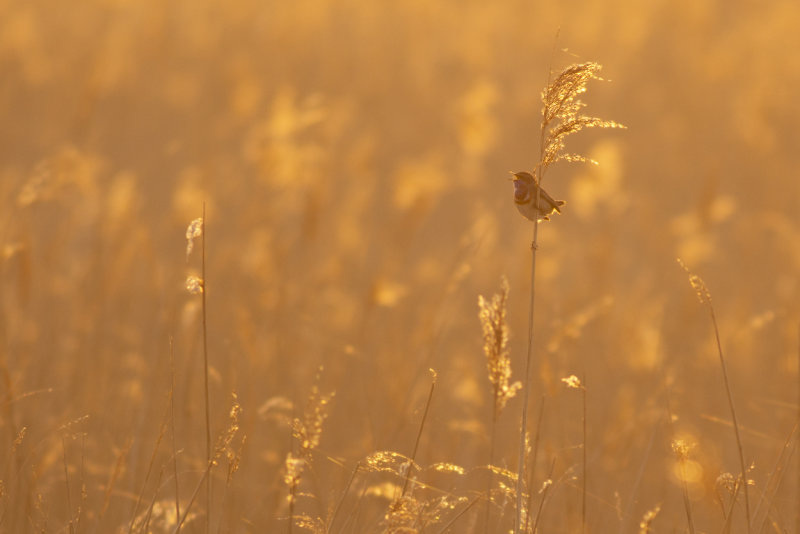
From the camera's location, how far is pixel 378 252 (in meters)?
6.73

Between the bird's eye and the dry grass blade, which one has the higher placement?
the dry grass blade

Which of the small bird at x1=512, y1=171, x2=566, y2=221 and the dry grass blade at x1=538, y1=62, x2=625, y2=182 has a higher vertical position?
the dry grass blade at x1=538, y1=62, x2=625, y2=182

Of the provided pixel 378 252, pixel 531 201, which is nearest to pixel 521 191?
pixel 531 201

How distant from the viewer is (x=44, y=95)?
8.70 m

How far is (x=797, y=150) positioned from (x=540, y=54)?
323 cm

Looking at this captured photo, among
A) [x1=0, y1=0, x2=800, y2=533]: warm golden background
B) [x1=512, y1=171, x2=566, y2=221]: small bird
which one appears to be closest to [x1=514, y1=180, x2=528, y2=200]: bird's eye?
[x1=512, y1=171, x2=566, y2=221]: small bird

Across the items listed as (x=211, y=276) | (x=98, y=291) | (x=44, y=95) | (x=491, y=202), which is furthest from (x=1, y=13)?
(x=98, y=291)

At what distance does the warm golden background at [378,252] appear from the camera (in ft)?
9.44

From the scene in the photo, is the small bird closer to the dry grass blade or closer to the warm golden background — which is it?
the dry grass blade

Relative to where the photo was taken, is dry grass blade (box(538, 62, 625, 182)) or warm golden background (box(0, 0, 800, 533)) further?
warm golden background (box(0, 0, 800, 533))

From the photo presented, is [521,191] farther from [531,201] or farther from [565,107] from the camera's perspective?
[565,107]

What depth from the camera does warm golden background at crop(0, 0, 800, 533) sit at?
2877 mm

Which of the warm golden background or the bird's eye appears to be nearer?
the bird's eye

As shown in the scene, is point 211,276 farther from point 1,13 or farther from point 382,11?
point 382,11
